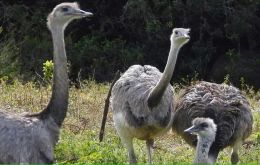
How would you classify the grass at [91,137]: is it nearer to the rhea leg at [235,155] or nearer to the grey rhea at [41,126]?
the rhea leg at [235,155]

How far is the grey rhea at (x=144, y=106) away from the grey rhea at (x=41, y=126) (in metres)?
1.56

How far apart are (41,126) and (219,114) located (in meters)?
2.19

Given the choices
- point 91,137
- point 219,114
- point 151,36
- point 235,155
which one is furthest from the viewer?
point 151,36

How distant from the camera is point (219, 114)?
7945 millimetres

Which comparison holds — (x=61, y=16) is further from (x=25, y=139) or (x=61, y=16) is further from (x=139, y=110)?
(x=139, y=110)

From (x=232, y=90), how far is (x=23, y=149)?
2920 millimetres

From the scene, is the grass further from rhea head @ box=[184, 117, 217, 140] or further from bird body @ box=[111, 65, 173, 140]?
rhea head @ box=[184, 117, 217, 140]

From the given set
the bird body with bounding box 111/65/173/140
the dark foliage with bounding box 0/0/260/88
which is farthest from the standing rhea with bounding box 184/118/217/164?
the dark foliage with bounding box 0/0/260/88

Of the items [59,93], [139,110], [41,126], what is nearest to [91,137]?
[139,110]

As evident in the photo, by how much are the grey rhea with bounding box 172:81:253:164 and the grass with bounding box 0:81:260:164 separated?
385mm

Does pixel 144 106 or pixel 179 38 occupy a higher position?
pixel 179 38

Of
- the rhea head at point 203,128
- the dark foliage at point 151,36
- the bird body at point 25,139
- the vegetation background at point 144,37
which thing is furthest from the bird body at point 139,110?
the dark foliage at point 151,36

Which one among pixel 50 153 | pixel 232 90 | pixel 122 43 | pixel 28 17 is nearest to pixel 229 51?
pixel 122 43

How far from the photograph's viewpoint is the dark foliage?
57.7 ft
